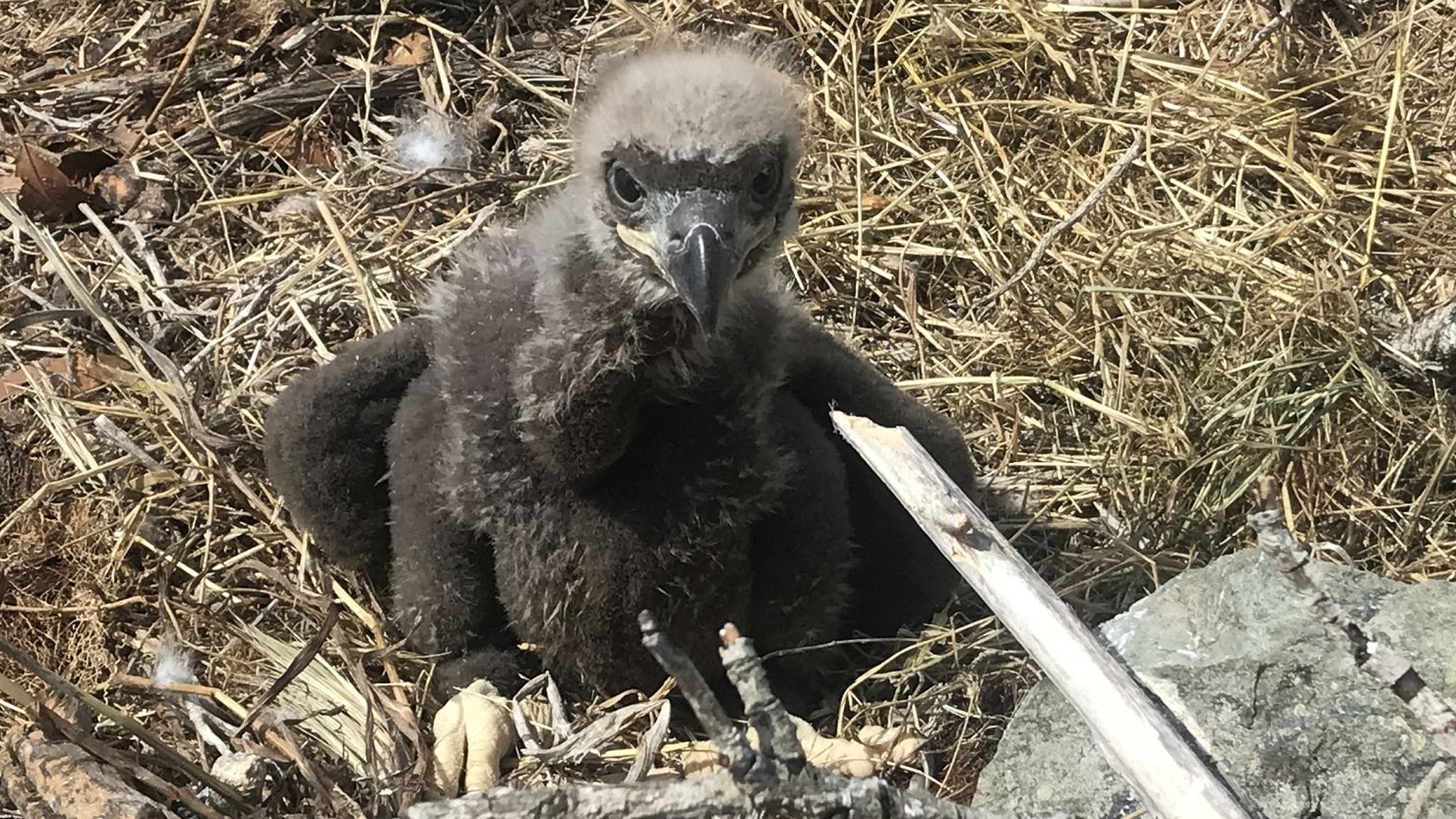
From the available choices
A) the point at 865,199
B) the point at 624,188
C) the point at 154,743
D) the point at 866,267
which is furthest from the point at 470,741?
the point at 865,199

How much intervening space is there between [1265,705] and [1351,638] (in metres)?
0.97

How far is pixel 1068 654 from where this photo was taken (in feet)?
5.46

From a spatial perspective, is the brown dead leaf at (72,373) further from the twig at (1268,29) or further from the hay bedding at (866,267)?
the twig at (1268,29)

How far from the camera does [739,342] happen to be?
8.29 ft

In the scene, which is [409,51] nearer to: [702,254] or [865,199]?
[865,199]

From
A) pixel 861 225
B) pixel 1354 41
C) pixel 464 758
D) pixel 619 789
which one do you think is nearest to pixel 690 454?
pixel 464 758

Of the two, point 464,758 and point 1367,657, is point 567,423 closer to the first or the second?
point 464,758

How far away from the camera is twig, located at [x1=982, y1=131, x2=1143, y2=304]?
11.5 ft

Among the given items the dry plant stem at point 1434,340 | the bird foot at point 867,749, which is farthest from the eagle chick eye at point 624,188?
the dry plant stem at point 1434,340

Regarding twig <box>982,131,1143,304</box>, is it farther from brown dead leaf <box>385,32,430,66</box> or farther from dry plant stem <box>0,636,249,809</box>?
dry plant stem <box>0,636,249,809</box>

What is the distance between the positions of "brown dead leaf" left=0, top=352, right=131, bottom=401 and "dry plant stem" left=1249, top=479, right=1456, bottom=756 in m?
2.81

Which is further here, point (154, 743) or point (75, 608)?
point (75, 608)

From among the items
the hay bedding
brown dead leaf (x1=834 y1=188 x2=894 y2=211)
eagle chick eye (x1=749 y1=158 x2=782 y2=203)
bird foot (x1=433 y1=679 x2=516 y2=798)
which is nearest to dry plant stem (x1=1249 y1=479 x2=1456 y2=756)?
eagle chick eye (x1=749 y1=158 x2=782 y2=203)

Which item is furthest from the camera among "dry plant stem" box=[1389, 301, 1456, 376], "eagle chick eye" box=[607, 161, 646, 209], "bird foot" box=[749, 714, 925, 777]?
"dry plant stem" box=[1389, 301, 1456, 376]
